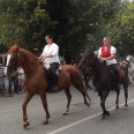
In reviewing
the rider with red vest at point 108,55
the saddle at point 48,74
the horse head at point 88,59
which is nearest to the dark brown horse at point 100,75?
the horse head at point 88,59

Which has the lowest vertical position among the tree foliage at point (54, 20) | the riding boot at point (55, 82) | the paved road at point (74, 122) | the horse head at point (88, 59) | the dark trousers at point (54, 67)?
the paved road at point (74, 122)

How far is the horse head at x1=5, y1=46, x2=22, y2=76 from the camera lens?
521 centimetres

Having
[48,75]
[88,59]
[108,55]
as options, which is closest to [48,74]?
[48,75]

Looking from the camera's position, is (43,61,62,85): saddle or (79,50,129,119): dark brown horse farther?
(79,50,129,119): dark brown horse

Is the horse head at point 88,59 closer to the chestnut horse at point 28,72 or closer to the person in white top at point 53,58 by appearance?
the person in white top at point 53,58

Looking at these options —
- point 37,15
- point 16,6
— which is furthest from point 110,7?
point 16,6

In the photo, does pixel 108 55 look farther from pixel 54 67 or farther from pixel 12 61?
pixel 12 61

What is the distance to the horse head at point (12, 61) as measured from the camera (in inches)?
205

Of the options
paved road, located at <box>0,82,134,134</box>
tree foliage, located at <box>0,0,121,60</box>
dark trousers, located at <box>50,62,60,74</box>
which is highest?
tree foliage, located at <box>0,0,121,60</box>

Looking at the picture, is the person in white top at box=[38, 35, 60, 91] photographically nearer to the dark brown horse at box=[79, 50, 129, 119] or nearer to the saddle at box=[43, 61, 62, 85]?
the saddle at box=[43, 61, 62, 85]

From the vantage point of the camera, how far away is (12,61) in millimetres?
5246

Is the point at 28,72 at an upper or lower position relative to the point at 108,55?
lower

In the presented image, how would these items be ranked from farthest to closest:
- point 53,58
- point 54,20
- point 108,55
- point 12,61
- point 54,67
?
point 54,20
point 108,55
point 53,58
point 54,67
point 12,61

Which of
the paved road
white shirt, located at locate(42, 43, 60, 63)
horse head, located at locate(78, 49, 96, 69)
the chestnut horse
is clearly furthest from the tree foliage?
the paved road
